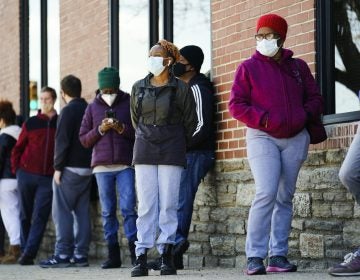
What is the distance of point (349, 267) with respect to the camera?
737cm

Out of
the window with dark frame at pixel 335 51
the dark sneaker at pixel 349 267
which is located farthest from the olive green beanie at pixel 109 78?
the dark sneaker at pixel 349 267

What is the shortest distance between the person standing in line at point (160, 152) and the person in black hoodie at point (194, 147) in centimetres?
75

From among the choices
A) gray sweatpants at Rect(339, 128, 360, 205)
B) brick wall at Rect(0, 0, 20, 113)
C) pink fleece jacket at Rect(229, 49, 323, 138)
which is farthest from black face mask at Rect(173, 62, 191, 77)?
brick wall at Rect(0, 0, 20, 113)

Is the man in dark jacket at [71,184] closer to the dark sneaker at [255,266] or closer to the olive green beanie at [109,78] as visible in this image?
the olive green beanie at [109,78]

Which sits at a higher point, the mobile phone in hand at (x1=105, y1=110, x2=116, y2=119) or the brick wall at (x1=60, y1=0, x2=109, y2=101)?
the brick wall at (x1=60, y1=0, x2=109, y2=101)

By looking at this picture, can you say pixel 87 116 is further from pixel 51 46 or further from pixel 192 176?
pixel 51 46

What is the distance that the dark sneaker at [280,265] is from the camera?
808 cm

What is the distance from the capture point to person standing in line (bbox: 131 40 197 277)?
→ 8430mm

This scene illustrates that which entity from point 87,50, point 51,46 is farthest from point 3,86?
point 87,50

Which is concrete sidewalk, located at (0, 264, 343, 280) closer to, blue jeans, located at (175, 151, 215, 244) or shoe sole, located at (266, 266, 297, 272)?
shoe sole, located at (266, 266, 297, 272)

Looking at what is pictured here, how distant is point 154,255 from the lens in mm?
10977

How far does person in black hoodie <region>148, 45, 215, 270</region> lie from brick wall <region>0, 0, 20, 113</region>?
5.92 m

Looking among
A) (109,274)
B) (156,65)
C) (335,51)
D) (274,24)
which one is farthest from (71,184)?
(274,24)

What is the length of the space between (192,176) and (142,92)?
1.34 meters
